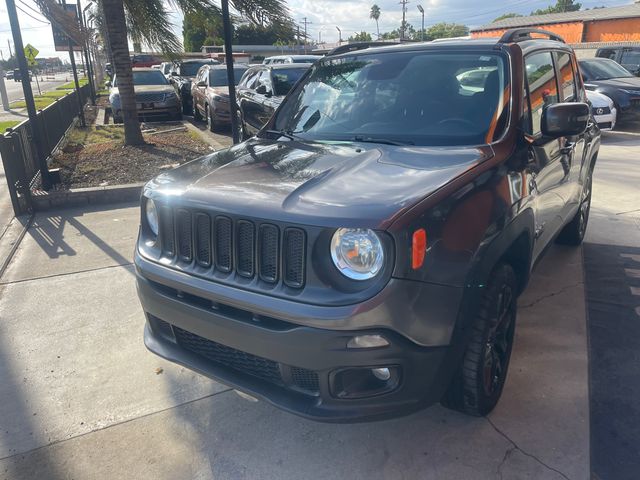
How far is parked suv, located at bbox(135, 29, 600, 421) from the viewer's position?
2.15 m

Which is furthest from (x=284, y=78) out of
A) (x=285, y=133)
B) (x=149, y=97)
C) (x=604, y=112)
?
(x=604, y=112)

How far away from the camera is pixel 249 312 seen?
235 cm

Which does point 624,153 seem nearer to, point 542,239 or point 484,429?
point 542,239

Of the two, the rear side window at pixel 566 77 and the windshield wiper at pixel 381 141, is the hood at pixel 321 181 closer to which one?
the windshield wiper at pixel 381 141

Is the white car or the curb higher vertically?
the white car

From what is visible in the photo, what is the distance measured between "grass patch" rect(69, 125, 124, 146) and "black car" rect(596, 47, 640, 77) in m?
14.8

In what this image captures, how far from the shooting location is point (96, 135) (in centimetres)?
1302

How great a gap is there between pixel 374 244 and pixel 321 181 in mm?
525

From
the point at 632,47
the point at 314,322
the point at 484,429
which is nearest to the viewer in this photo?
the point at 314,322

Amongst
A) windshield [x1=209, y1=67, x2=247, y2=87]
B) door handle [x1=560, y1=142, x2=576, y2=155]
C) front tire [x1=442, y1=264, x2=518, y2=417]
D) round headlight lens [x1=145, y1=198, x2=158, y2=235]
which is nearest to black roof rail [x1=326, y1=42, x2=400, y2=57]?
door handle [x1=560, y1=142, x2=576, y2=155]

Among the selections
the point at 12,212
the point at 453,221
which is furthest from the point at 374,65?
the point at 12,212

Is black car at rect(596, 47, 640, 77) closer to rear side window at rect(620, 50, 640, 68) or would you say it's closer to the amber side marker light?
rear side window at rect(620, 50, 640, 68)

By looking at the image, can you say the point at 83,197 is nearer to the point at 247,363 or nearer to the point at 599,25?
the point at 247,363

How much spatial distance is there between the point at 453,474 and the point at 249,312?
1.23 meters
